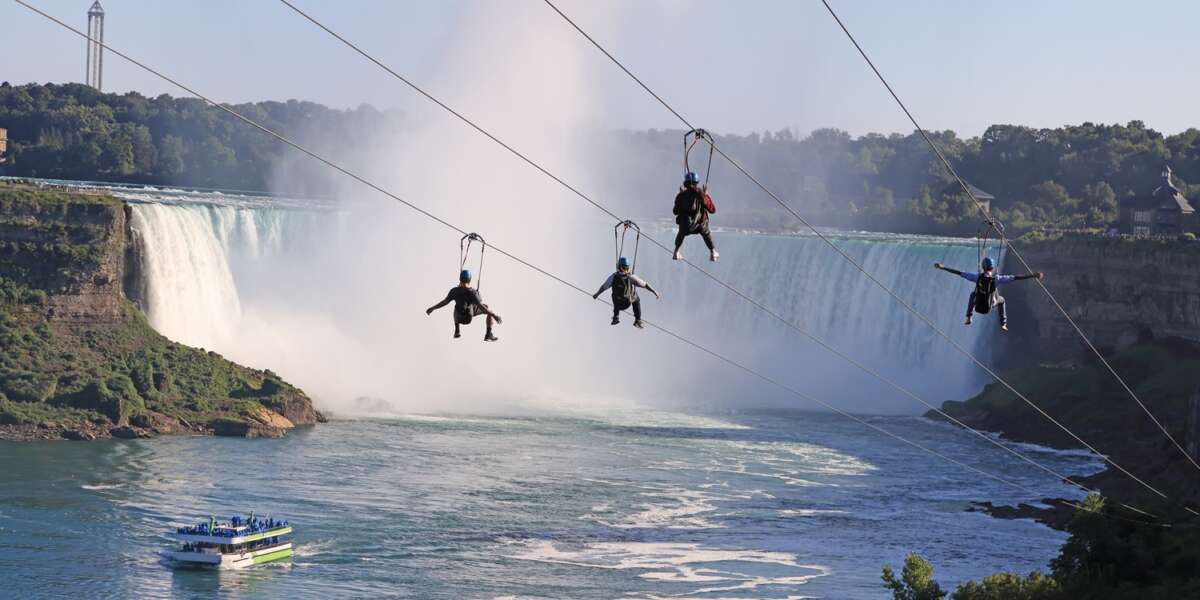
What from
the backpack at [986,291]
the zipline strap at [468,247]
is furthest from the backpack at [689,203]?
the backpack at [986,291]

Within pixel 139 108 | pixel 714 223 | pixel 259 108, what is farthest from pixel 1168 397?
pixel 259 108

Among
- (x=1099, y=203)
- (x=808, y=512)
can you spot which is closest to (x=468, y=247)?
(x=808, y=512)

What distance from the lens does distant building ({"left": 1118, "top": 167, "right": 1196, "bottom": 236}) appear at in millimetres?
87188

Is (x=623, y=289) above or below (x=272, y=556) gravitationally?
above

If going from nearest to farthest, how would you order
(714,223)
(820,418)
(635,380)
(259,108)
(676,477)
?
1. (676,477)
2. (820,418)
3. (635,380)
4. (714,223)
5. (259,108)

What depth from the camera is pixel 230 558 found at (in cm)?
4384

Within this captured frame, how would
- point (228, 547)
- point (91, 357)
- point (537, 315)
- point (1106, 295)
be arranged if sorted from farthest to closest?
1. point (537, 315)
2. point (1106, 295)
3. point (91, 357)
4. point (228, 547)

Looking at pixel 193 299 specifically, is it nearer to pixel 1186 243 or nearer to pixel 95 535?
pixel 95 535

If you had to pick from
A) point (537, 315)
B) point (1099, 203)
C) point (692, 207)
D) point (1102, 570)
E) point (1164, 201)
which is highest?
point (1099, 203)

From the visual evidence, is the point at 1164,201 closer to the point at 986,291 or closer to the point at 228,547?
the point at 228,547

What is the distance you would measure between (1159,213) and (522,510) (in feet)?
157

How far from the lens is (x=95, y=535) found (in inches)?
Answer: 1777

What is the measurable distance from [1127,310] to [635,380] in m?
18.5

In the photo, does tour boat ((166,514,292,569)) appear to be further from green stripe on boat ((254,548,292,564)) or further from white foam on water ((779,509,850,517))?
white foam on water ((779,509,850,517))
